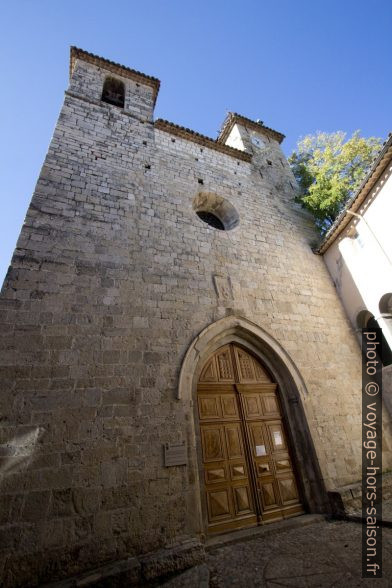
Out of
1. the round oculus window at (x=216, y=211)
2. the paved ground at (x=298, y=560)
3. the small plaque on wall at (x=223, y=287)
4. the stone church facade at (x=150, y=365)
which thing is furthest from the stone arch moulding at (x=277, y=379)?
the round oculus window at (x=216, y=211)

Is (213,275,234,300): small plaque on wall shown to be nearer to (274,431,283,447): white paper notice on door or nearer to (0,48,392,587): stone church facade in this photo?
(0,48,392,587): stone church facade

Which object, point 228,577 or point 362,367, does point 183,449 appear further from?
point 362,367

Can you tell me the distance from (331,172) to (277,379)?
7577 mm

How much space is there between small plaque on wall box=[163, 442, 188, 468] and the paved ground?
38.3 inches

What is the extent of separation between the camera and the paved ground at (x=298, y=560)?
229 centimetres

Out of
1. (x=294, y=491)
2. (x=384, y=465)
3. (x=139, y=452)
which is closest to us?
(x=139, y=452)

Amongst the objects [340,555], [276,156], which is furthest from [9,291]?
[276,156]

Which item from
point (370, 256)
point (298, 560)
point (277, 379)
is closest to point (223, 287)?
point (277, 379)

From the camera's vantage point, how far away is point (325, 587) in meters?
2.18

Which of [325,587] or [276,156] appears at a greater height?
[276,156]

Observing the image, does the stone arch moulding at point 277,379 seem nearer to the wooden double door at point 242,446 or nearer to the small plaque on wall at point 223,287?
the wooden double door at point 242,446

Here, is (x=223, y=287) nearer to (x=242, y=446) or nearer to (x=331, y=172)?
(x=242, y=446)

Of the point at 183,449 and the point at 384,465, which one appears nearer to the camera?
the point at 183,449

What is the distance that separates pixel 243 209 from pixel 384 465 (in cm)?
620
